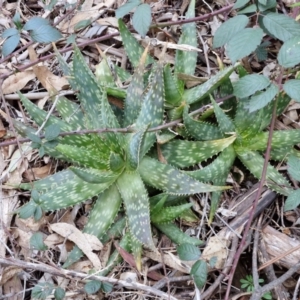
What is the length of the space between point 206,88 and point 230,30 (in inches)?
8.5

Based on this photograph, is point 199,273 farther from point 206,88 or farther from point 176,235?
point 206,88

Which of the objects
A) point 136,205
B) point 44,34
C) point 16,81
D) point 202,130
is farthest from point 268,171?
point 16,81

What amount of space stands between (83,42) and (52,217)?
0.74 meters

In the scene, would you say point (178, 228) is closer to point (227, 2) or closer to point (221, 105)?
point (221, 105)

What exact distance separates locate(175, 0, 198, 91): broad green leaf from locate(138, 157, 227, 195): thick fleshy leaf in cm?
40

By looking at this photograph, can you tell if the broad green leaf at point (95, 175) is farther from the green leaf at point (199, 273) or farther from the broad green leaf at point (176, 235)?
the green leaf at point (199, 273)

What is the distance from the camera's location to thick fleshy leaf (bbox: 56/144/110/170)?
5.40ft

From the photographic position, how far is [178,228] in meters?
1.71

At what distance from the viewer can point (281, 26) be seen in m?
1.58

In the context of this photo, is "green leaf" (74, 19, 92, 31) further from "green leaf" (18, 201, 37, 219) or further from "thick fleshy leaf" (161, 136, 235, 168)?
"green leaf" (18, 201, 37, 219)


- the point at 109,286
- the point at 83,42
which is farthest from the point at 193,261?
the point at 83,42

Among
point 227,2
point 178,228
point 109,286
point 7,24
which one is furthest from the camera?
point 7,24

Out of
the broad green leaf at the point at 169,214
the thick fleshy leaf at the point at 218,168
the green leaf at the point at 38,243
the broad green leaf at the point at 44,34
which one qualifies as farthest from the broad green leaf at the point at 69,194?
the broad green leaf at the point at 44,34

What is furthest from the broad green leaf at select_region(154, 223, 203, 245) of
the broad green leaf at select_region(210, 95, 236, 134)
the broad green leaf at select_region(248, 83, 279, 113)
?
the broad green leaf at select_region(248, 83, 279, 113)
